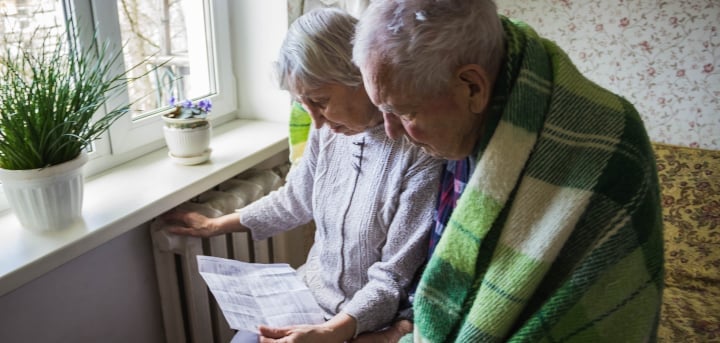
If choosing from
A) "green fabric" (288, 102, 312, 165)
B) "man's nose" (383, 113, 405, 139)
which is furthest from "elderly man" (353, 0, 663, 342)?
"green fabric" (288, 102, 312, 165)

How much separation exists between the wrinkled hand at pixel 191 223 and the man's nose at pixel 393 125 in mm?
628

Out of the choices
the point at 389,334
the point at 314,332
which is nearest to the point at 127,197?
the point at 314,332

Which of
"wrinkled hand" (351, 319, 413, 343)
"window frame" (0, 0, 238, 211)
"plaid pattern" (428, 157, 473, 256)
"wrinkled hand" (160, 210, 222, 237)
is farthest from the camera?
"wrinkled hand" (160, 210, 222, 237)

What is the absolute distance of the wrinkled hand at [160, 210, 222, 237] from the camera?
1.37 m

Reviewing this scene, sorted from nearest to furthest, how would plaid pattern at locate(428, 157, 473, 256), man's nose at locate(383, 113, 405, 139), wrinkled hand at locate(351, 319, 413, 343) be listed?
1. man's nose at locate(383, 113, 405, 139)
2. plaid pattern at locate(428, 157, 473, 256)
3. wrinkled hand at locate(351, 319, 413, 343)

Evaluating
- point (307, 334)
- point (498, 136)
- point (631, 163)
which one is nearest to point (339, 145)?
point (307, 334)

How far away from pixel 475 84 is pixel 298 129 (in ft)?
2.32

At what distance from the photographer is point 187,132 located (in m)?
1.39

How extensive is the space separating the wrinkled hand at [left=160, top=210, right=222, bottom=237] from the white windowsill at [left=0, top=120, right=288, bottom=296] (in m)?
0.06

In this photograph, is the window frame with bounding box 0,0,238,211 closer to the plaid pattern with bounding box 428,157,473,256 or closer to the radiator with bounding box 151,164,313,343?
the radiator with bounding box 151,164,313,343

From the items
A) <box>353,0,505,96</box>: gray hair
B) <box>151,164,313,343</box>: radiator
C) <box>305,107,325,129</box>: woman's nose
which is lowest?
<box>151,164,313,343</box>: radiator

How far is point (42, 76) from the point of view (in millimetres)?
1002

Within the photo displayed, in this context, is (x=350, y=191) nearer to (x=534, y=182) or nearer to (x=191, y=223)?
(x=191, y=223)

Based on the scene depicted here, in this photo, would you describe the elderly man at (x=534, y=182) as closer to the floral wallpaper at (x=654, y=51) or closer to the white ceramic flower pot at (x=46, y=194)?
the white ceramic flower pot at (x=46, y=194)
